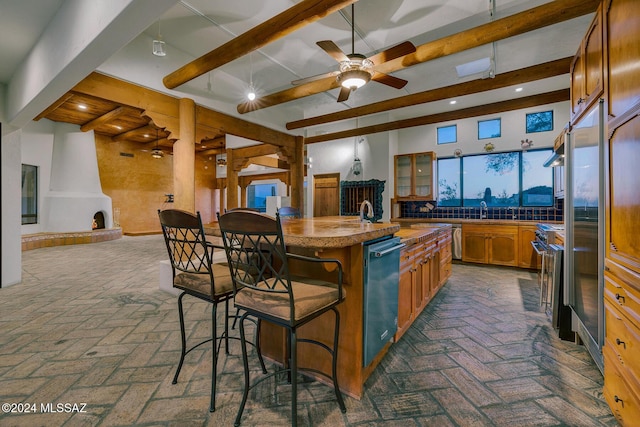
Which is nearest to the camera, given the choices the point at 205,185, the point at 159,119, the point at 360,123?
the point at 159,119

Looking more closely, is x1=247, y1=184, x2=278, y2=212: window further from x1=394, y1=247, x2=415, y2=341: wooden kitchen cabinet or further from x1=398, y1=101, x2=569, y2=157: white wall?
x1=394, y1=247, x2=415, y2=341: wooden kitchen cabinet

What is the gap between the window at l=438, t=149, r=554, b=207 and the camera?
17.9ft

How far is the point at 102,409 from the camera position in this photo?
5.13ft

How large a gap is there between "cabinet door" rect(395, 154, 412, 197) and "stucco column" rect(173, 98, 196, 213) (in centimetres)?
454

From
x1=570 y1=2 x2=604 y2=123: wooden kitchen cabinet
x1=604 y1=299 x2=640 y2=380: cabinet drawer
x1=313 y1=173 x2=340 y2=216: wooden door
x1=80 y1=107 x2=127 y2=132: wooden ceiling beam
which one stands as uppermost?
x1=80 y1=107 x2=127 y2=132: wooden ceiling beam

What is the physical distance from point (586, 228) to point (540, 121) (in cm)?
469

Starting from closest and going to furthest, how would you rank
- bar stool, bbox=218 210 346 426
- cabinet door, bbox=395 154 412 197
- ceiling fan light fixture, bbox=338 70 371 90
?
bar stool, bbox=218 210 346 426 < ceiling fan light fixture, bbox=338 70 371 90 < cabinet door, bbox=395 154 412 197

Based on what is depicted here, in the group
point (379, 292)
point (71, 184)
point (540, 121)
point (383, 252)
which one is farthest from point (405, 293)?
point (71, 184)

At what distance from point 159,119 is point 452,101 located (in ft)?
17.4

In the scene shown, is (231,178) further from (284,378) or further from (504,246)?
(284,378)

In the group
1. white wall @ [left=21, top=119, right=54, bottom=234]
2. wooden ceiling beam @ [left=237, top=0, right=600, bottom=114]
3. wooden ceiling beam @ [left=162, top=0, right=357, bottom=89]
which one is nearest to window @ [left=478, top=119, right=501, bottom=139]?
wooden ceiling beam @ [left=237, top=0, right=600, bottom=114]

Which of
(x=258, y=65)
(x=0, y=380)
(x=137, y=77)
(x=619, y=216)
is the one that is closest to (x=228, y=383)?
(x=0, y=380)

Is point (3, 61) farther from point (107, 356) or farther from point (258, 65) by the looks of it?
point (107, 356)

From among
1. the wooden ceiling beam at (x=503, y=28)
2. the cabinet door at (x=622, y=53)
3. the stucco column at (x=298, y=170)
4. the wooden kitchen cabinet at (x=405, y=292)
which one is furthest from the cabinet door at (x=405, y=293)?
the stucco column at (x=298, y=170)
